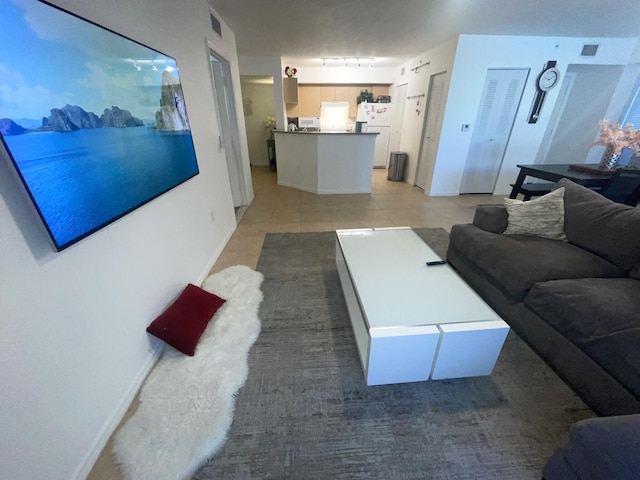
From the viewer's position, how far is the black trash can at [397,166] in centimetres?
563

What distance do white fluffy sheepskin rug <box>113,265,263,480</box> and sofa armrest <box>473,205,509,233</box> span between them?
2.05 m

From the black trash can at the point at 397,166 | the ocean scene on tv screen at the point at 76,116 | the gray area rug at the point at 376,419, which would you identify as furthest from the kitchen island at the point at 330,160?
the gray area rug at the point at 376,419

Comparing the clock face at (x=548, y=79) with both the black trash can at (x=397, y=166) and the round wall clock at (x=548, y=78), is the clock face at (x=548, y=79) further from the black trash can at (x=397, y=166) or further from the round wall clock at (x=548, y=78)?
the black trash can at (x=397, y=166)

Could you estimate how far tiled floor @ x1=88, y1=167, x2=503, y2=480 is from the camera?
10.0 ft

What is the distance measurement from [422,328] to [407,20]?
3.64m

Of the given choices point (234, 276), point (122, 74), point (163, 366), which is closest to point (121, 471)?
point (163, 366)

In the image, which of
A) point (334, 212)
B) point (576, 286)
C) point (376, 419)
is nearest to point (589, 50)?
point (334, 212)

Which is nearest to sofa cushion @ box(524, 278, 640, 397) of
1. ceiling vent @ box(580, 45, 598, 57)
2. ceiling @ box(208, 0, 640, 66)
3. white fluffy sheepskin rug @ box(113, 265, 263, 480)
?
white fluffy sheepskin rug @ box(113, 265, 263, 480)

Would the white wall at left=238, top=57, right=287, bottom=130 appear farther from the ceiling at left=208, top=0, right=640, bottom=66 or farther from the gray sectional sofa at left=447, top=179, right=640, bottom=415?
the gray sectional sofa at left=447, top=179, right=640, bottom=415

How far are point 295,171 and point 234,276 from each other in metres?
3.28

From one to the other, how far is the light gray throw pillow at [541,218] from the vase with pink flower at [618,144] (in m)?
1.61

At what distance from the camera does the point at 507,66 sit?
3914mm

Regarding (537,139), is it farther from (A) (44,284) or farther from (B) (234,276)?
(A) (44,284)

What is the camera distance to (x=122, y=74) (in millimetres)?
1265
